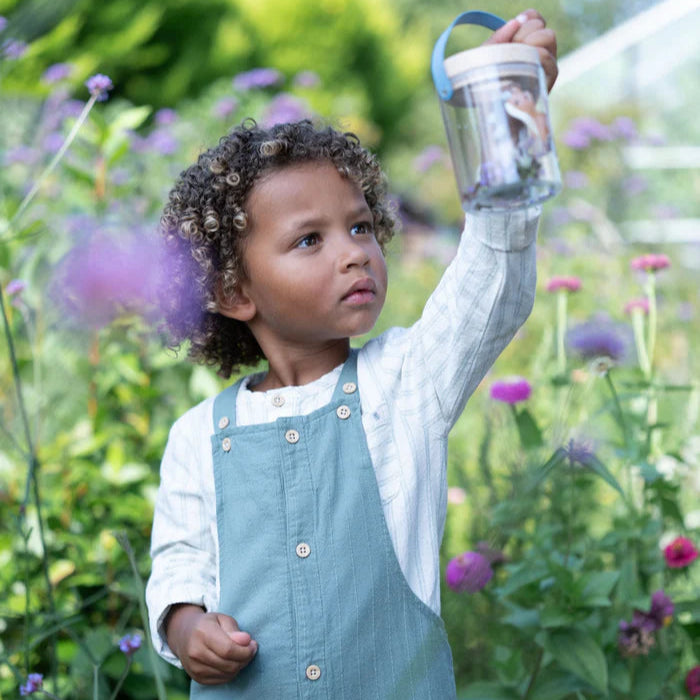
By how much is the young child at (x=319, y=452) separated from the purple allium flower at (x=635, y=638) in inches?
14.9

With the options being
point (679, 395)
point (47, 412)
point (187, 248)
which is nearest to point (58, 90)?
point (47, 412)

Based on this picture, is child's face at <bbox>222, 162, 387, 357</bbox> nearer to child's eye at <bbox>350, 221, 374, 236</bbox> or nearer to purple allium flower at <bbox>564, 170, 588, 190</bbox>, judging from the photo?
child's eye at <bbox>350, 221, 374, 236</bbox>

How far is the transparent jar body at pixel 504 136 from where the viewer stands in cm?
88

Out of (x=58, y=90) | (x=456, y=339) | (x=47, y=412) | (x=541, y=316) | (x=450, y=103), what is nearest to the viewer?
(x=450, y=103)

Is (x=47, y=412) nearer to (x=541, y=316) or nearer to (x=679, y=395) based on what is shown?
(x=679, y=395)

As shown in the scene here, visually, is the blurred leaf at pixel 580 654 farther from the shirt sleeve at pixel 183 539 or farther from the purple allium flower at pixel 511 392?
the shirt sleeve at pixel 183 539

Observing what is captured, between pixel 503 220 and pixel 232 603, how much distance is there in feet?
1.89

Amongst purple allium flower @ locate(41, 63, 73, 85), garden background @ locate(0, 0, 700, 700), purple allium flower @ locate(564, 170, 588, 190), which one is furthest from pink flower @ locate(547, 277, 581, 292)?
purple allium flower @ locate(564, 170, 588, 190)

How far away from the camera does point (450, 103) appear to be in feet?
3.09

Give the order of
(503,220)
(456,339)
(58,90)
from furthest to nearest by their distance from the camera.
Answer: (58,90) → (456,339) → (503,220)

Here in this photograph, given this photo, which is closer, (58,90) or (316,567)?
(316,567)

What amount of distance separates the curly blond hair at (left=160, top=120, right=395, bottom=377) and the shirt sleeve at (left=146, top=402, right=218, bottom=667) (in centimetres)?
19

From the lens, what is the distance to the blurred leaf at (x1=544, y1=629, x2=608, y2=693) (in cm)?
135

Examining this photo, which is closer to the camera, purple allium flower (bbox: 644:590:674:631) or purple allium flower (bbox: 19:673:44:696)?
purple allium flower (bbox: 19:673:44:696)
